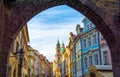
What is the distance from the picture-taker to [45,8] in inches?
271

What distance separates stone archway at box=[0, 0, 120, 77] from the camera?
5.88 m

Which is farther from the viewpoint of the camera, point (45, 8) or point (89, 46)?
point (89, 46)

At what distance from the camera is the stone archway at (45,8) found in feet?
19.3

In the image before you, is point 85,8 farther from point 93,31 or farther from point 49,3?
point 93,31

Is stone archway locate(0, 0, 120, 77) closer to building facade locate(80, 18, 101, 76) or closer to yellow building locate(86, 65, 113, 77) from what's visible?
yellow building locate(86, 65, 113, 77)

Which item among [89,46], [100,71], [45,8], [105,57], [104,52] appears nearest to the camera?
[45,8]

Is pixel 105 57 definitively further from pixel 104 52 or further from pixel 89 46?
pixel 89 46

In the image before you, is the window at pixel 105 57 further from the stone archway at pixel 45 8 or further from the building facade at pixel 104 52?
→ the stone archway at pixel 45 8

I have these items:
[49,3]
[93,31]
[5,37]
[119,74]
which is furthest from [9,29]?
[93,31]

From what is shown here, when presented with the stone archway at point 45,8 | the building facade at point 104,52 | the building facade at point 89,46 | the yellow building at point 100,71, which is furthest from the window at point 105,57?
the stone archway at point 45,8

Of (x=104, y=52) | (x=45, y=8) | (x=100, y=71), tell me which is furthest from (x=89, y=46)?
(x=45, y=8)

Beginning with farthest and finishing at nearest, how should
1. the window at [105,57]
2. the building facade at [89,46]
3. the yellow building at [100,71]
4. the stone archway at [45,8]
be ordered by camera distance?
the building facade at [89,46] < the window at [105,57] < the yellow building at [100,71] < the stone archway at [45,8]

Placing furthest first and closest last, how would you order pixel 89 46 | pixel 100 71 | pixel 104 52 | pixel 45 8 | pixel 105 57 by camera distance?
1. pixel 89 46
2. pixel 104 52
3. pixel 105 57
4. pixel 100 71
5. pixel 45 8

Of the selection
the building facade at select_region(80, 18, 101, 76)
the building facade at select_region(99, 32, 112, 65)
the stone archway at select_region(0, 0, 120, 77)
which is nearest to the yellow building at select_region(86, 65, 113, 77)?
the stone archway at select_region(0, 0, 120, 77)
